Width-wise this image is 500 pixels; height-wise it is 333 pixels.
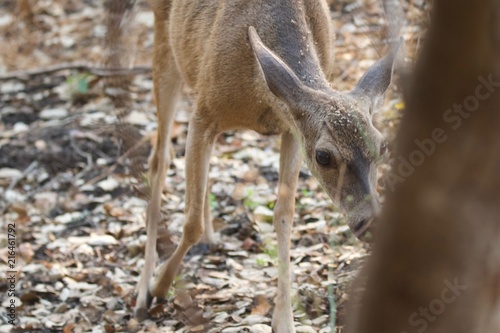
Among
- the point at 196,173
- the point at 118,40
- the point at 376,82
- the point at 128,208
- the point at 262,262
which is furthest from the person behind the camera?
the point at 128,208

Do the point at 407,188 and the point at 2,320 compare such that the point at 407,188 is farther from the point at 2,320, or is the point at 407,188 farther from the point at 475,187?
the point at 2,320

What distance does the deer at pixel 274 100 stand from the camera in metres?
4.61

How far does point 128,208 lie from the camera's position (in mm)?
7684

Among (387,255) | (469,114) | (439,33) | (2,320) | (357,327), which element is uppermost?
(439,33)

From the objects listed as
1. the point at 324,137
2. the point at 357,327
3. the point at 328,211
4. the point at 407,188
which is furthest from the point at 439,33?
the point at 328,211

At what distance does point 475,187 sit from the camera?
64.9 inches

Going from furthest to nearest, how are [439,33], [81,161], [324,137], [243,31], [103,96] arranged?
1. [103,96]
2. [81,161]
3. [243,31]
4. [324,137]
5. [439,33]

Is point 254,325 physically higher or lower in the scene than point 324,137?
lower

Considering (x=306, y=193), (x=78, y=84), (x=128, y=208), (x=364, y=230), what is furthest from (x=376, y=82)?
(x=78, y=84)

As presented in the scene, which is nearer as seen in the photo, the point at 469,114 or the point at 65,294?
the point at 469,114

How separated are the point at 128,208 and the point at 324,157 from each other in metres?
3.36

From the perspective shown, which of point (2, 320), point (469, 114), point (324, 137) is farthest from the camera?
point (2, 320)

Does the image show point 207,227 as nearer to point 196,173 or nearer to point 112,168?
point 196,173

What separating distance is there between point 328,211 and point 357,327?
17.0 feet
